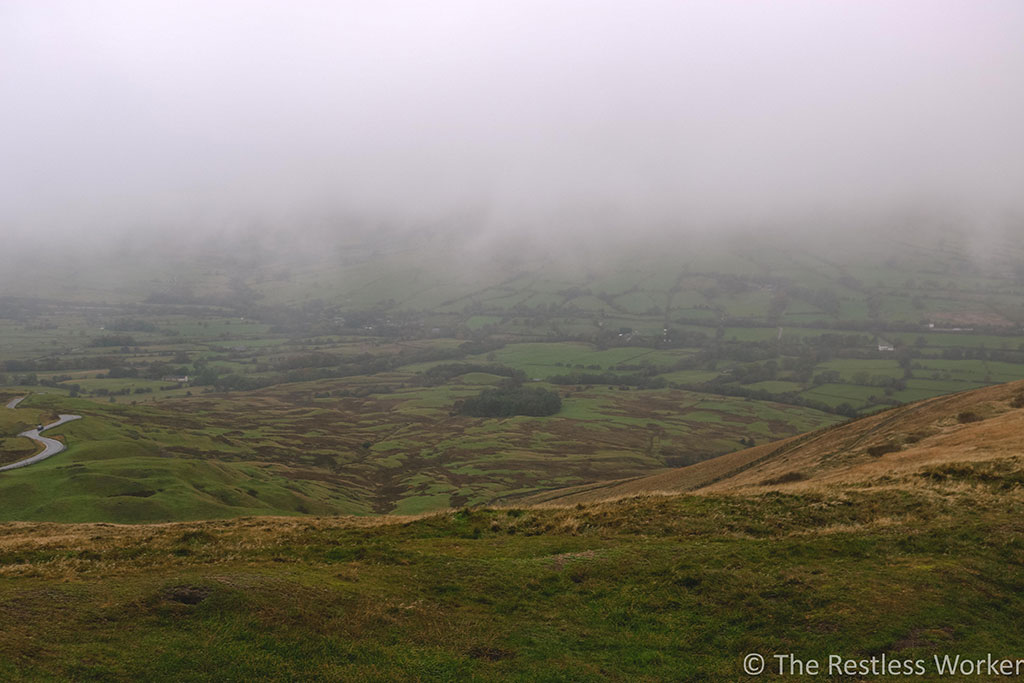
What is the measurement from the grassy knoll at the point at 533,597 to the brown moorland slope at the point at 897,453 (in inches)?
191

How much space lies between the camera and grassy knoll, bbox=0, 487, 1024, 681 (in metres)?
15.7

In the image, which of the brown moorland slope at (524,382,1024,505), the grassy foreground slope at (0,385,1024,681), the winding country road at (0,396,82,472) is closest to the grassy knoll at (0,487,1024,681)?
the grassy foreground slope at (0,385,1024,681)

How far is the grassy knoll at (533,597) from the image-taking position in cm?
1573

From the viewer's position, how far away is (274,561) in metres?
23.4

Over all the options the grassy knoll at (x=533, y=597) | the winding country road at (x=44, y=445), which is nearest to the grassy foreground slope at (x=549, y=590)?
the grassy knoll at (x=533, y=597)

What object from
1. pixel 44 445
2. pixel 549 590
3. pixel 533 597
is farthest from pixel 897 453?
pixel 44 445

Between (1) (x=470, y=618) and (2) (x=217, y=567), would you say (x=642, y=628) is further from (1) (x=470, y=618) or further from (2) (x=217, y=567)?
(2) (x=217, y=567)

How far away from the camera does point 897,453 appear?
139 feet

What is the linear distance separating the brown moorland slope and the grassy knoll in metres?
4.84

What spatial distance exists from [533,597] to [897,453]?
33.3m

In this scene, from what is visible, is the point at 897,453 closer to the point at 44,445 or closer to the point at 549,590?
the point at 549,590

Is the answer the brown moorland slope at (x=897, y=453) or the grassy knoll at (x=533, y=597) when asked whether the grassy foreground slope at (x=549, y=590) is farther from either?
the brown moorland slope at (x=897, y=453)

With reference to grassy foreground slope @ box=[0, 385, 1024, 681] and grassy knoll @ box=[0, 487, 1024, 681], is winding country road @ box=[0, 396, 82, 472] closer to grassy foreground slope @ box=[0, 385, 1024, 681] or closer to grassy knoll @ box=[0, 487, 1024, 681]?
A: grassy foreground slope @ box=[0, 385, 1024, 681]

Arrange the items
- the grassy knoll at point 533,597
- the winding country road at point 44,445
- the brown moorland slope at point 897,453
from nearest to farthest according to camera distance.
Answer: the grassy knoll at point 533,597, the brown moorland slope at point 897,453, the winding country road at point 44,445
